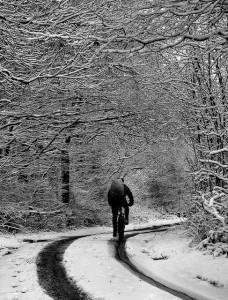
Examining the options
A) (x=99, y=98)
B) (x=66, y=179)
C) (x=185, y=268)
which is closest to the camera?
(x=185, y=268)

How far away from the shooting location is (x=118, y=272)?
268 inches

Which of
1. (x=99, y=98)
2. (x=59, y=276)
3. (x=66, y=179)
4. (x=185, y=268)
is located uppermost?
(x=99, y=98)

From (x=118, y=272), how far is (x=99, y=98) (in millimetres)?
6523

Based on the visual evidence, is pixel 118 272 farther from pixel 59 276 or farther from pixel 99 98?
pixel 99 98

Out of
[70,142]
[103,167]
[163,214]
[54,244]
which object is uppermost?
[70,142]

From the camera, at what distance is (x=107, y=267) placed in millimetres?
7164

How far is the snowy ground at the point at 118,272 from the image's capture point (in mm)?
5715

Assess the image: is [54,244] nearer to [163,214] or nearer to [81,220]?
[81,220]

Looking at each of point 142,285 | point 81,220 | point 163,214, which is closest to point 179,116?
point 142,285

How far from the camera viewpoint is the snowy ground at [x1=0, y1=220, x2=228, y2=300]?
5.71 meters

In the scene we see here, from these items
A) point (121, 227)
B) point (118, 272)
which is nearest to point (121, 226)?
point (121, 227)

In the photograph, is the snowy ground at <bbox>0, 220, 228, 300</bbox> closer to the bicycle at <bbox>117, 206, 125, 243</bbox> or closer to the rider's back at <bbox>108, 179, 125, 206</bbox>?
the bicycle at <bbox>117, 206, 125, 243</bbox>

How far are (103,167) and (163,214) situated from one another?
8.81m

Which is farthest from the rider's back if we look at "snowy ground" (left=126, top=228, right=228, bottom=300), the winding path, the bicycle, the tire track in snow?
the tire track in snow
